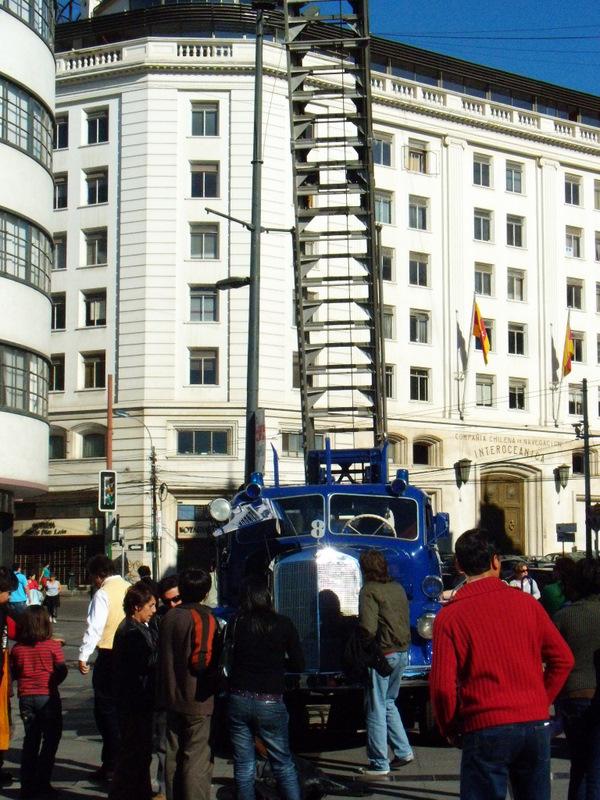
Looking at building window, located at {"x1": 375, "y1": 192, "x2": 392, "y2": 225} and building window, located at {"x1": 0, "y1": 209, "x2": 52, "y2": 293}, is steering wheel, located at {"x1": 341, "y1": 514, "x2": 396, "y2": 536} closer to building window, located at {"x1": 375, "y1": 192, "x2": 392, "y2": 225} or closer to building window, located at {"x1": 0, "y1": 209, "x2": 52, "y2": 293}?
building window, located at {"x1": 0, "y1": 209, "x2": 52, "y2": 293}

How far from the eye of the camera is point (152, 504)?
45906 millimetres

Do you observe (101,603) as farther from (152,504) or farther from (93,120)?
(93,120)

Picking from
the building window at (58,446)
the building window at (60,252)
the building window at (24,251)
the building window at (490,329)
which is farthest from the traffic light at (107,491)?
the building window at (490,329)

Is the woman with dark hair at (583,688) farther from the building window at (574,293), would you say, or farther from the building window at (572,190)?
the building window at (572,190)

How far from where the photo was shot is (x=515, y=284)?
54.7 metres

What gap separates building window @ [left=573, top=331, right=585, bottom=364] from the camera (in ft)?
185

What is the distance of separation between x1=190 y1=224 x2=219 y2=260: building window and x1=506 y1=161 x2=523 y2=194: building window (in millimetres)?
14174

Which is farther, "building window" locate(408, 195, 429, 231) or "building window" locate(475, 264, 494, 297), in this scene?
"building window" locate(475, 264, 494, 297)

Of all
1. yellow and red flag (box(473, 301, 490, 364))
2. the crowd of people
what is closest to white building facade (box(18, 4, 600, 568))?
yellow and red flag (box(473, 301, 490, 364))

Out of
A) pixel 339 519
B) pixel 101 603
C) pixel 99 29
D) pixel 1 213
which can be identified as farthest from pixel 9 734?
pixel 99 29

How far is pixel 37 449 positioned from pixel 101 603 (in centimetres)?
1874

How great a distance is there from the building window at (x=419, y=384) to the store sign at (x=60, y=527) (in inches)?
536

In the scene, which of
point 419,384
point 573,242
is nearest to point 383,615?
point 419,384

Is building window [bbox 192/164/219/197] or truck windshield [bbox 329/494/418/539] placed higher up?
building window [bbox 192/164/219/197]
